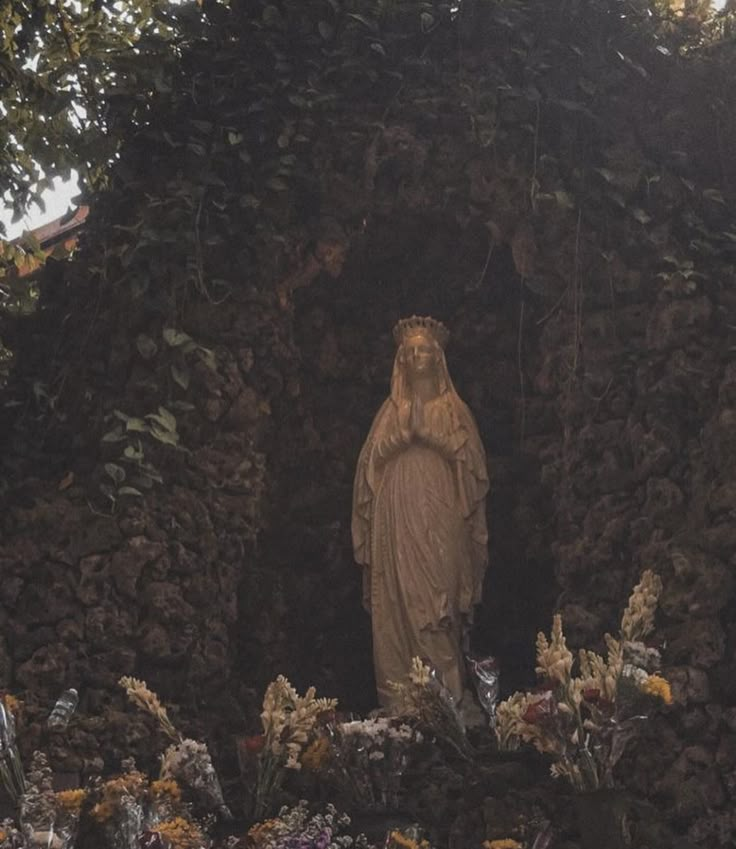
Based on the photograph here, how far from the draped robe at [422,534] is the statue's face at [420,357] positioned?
70mm

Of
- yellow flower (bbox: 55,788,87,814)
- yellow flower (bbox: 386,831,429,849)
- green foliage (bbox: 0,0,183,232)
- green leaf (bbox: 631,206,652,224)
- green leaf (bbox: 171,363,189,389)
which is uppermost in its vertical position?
green foliage (bbox: 0,0,183,232)

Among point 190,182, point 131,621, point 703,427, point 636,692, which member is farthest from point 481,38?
point 636,692

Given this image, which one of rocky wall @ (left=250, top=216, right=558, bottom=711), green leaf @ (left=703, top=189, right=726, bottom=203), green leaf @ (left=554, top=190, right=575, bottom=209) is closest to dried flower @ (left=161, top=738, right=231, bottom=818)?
rocky wall @ (left=250, top=216, right=558, bottom=711)

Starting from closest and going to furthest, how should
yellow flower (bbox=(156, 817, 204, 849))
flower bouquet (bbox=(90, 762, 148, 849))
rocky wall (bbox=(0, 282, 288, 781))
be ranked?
1. yellow flower (bbox=(156, 817, 204, 849))
2. flower bouquet (bbox=(90, 762, 148, 849))
3. rocky wall (bbox=(0, 282, 288, 781))

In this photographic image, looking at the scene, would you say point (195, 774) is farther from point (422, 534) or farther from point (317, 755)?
point (422, 534)

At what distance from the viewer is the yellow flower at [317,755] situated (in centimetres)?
537

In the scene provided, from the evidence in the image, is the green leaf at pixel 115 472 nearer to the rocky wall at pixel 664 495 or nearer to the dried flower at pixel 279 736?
the dried flower at pixel 279 736

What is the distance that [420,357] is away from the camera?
687 cm

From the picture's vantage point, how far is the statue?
6387 mm

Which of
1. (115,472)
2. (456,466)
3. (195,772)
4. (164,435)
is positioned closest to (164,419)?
(164,435)

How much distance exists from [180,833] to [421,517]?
240 centimetres

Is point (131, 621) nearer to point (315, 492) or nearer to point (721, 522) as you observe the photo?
point (315, 492)

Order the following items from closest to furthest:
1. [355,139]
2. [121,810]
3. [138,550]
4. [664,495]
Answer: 1. [121,810]
2. [664,495]
3. [138,550]
4. [355,139]

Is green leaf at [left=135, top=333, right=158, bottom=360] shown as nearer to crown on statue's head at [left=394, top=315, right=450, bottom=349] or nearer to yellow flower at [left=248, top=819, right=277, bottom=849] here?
crown on statue's head at [left=394, top=315, right=450, bottom=349]
